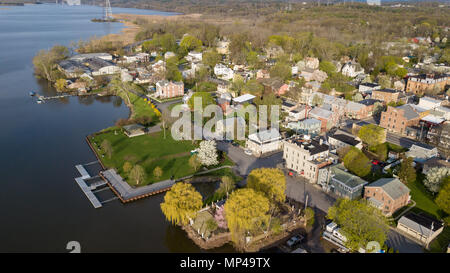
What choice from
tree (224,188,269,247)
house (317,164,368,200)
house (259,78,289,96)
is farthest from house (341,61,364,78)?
tree (224,188,269,247)

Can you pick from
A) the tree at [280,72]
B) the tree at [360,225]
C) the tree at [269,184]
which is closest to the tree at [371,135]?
the tree at [360,225]

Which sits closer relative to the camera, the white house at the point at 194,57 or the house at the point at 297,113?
the house at the point at 297,113

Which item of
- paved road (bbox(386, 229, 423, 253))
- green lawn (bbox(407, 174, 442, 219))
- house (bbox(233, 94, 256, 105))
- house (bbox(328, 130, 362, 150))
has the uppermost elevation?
house (bbox(233, 94, 256, 105))

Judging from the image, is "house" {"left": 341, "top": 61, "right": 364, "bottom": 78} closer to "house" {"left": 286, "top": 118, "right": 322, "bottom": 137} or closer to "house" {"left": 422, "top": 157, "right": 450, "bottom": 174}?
"house" {"left": 286, "top": 118, "right": 322, "bottom": 137}

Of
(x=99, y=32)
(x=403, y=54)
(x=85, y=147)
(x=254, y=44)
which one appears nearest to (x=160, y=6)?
(x=99, y=32)

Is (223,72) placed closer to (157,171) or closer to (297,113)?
(297,113)

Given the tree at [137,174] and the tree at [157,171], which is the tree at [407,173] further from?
the tree at [137,174]

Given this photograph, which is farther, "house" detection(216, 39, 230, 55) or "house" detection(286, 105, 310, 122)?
"house" detection(216, 39, 230, 55)
